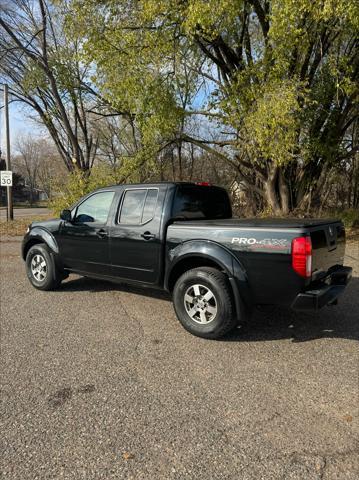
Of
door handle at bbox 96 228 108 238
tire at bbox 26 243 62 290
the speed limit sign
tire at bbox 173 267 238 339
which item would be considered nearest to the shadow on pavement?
tire at bbox 173 267 238 339

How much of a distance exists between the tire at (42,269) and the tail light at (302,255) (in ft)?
13.2

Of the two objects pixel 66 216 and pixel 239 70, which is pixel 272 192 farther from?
pixel 66 216

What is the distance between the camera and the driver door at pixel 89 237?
5305mm

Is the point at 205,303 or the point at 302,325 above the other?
the point at 205,303

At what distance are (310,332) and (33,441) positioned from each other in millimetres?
3196

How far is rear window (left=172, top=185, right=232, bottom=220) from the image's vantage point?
479 centimetres

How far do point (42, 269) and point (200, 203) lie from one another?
119 inches

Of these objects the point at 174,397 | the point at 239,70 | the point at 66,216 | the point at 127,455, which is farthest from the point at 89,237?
the point at 239,70

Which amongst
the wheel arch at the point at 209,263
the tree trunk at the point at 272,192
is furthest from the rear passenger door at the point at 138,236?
the tree trunk at the point at 272,192

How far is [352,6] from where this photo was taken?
6340 millimetres

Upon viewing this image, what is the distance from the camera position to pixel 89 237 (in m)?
5.46

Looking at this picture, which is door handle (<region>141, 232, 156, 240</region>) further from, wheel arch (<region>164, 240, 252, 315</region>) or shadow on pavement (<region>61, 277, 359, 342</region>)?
shadow on pavement (<region>61, 277, 359, 342</region>)

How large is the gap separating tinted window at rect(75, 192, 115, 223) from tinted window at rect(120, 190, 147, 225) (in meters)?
0.31

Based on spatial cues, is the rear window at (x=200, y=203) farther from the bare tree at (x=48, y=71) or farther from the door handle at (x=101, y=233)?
the bare tree at (x=48, y=71)
